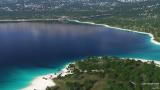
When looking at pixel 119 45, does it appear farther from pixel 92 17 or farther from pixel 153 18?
pixel 92 17

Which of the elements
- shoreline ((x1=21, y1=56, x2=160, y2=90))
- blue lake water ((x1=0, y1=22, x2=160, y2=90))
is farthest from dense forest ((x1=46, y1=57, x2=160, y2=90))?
blue lake water ((x1=0, y1=22, x2=160, y2=90))

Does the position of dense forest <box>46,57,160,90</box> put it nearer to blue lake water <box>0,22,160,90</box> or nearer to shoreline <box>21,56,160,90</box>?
shoreline <box>21,56,160,90</box>

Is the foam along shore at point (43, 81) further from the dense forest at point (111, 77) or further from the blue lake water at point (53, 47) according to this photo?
the blue lake water at point (53, 47)

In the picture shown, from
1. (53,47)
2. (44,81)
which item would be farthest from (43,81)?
(53,47)

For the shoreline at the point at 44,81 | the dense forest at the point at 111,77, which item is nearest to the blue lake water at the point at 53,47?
the shoreline at the point at 44,81

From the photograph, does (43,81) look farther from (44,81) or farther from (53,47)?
(53,47)
